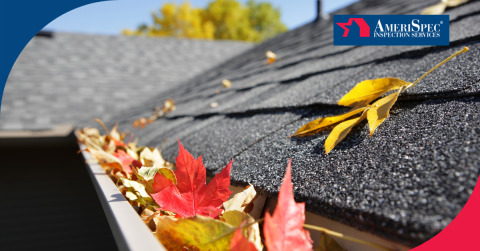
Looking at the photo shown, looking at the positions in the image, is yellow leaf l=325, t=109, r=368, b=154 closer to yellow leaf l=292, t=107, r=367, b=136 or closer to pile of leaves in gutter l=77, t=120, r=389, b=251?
yellow leaf l=292, t=107, r=367, b=136

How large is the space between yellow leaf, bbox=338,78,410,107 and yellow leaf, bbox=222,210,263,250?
386 mm

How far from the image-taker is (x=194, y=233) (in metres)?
0.39

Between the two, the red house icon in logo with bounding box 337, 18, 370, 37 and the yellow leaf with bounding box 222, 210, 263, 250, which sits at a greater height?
the red house icon in logo with bounding box 337, 18, 370, 37

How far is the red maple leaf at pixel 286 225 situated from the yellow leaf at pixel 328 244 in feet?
0.10

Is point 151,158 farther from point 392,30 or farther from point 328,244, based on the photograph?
point 392,30

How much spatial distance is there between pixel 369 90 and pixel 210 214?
452 mm

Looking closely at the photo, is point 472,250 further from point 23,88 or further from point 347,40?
point 23,88

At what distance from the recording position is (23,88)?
490 cm

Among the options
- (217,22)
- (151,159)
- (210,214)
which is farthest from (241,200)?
(217,22)

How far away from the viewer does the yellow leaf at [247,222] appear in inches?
16.2

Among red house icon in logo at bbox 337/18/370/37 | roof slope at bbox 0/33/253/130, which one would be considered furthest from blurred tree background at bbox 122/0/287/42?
red house icon in logo at bbox 337/18/370/37

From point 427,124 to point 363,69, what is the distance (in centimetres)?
58

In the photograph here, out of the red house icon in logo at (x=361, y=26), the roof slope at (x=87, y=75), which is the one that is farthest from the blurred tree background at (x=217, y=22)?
the red house icon in logo at (x=361, y=26)

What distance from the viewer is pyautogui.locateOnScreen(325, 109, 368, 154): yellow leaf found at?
1.72 ft
